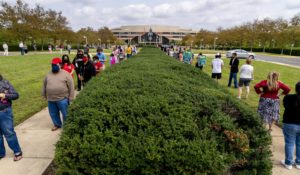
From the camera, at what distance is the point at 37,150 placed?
4.19 m

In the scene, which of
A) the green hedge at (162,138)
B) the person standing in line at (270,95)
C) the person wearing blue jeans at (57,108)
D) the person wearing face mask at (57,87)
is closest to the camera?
the green hedge at (162,138)

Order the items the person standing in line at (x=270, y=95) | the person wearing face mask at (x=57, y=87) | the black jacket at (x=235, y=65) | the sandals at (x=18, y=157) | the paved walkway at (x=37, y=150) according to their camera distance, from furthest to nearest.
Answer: the black jacket at (x=235, y=65) < the person wearing face mask at (x=57, y=87) < the person standing in line at (x=270, y=95) < the sandals at (x=18, y=157) < the paved walkway at (x=37, y=150)

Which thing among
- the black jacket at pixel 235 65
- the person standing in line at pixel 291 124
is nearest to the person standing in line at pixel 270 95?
the person standing in line at pixel 291 124

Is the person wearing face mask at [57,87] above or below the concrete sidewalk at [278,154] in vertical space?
above

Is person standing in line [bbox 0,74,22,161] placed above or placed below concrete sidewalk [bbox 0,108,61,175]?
above

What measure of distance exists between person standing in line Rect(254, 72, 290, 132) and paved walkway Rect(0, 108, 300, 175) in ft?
1.93

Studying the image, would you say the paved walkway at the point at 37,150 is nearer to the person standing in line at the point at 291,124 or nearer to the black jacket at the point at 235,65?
the person standing in line at the point at 291,124

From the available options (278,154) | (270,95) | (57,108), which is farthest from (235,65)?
(57,108)

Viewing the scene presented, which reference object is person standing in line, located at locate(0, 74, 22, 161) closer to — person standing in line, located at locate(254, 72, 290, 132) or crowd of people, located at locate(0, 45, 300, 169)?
crowd of people, located at locate(0, 45, 300, 169)

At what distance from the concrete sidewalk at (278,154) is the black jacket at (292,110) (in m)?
0.60

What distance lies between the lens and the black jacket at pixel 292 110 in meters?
3.50

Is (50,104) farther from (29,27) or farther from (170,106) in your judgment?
(29,27)

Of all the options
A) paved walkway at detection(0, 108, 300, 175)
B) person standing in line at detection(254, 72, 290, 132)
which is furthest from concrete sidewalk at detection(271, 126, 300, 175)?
person standing in line at detection(254, 72, 290, 132)

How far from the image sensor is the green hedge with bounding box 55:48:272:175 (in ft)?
7.22
